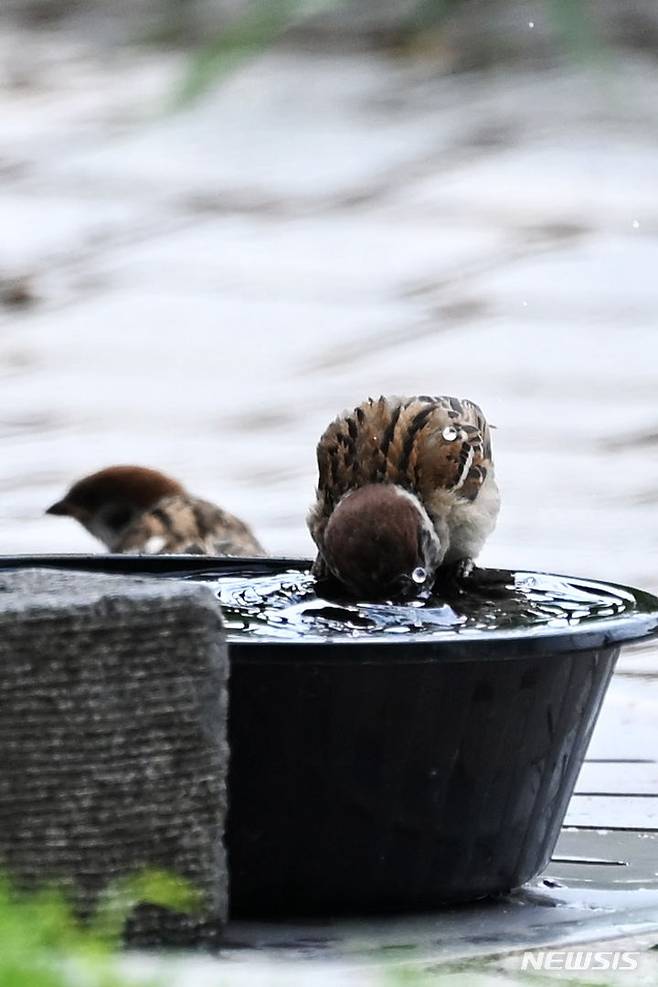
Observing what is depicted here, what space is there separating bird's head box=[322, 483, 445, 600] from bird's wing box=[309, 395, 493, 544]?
0.19 metres

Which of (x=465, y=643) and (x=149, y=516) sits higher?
(x=465, y=643)

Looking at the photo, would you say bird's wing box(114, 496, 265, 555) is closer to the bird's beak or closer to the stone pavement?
the bird's beak

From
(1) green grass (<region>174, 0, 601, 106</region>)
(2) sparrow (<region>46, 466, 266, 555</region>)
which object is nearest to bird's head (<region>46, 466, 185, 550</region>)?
(2) sparrow (<region>46, 466, 266, 555</region>)

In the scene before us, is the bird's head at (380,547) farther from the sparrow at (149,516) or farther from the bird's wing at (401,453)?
the sparrow at (149,516)

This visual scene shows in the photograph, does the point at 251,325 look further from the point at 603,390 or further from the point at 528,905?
the point at 528,905

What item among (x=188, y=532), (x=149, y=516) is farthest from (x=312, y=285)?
(x=188, y=532)

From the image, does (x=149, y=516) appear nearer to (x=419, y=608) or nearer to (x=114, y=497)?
(x=114, y=497)

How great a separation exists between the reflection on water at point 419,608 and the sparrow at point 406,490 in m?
0.09

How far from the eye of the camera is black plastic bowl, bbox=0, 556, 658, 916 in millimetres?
2273

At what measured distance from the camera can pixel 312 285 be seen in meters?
7.94

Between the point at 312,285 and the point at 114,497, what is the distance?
3.21 m

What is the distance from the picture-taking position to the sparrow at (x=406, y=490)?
2.98 meters

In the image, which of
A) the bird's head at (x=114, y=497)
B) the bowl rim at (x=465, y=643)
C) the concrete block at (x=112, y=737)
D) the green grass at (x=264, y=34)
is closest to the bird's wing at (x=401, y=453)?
the bowl rim at (x=465, y=643)

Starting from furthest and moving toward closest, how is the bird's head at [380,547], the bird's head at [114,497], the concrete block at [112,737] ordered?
the bird's head at [114,497]
the bird's head at [380,547]
the concrete block at [112,737]
